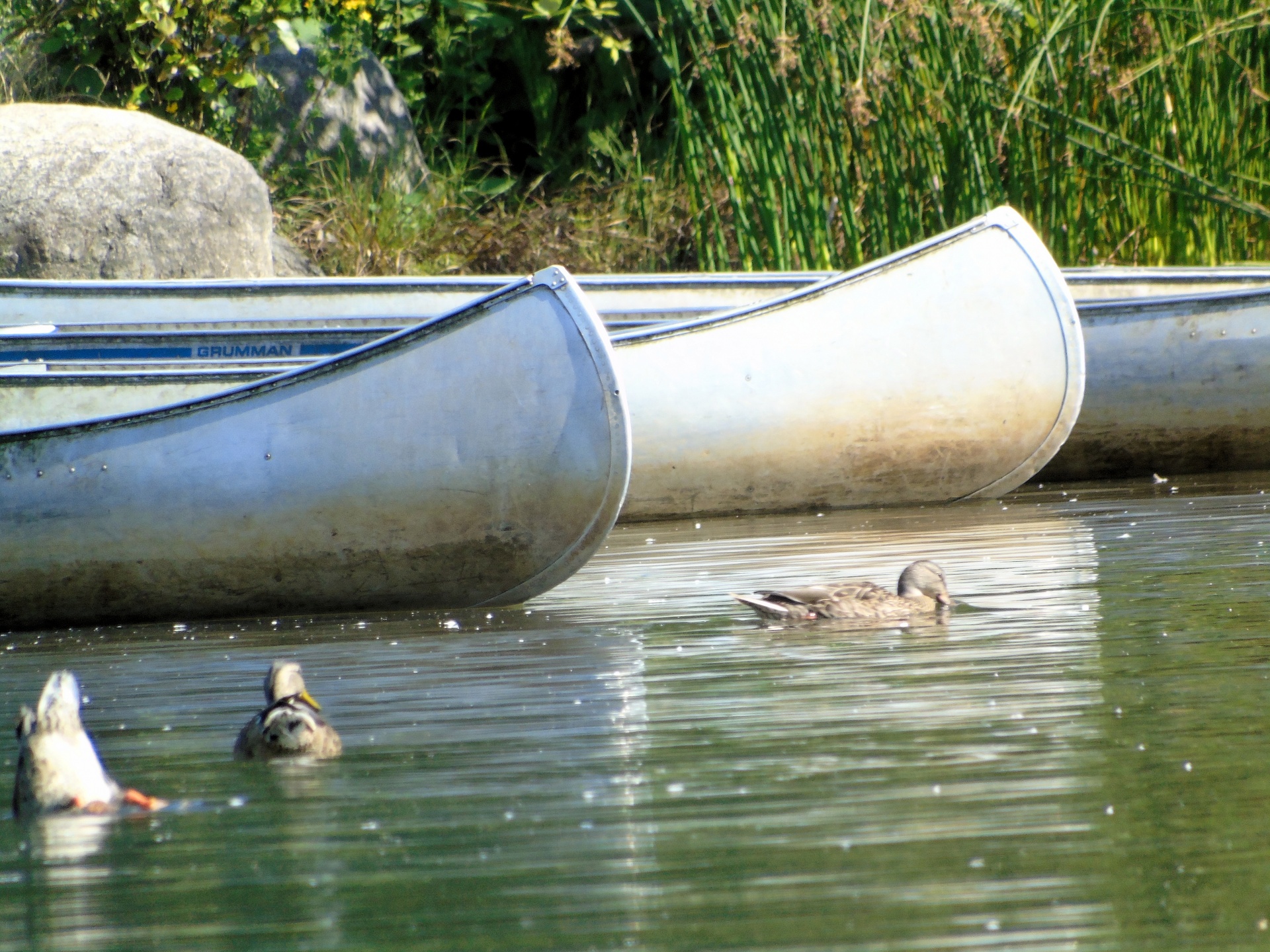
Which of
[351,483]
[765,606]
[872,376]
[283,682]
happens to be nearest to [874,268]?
[872,376]

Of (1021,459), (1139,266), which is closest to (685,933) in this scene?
(1021,459)

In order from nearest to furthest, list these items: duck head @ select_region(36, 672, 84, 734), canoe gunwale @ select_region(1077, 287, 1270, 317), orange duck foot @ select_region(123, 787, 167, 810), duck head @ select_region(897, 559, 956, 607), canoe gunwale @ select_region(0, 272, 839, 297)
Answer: orange duck foot @ select_region(123, 787, 167, 810), duck head @ select_region(36, 672, 84, 734), duck head @ select_region(897, 559, 956, 607), canoe gunwale @ select_region(1077, 287, 1270, 317), canoe gunwale @ select_region(0, 272, 839, 297)

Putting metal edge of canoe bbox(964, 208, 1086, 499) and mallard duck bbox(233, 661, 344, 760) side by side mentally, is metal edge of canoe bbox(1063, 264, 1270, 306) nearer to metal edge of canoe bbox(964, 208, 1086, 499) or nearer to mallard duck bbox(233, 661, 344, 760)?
metal edge of canoe bbox(964, 208, 1086, 499)

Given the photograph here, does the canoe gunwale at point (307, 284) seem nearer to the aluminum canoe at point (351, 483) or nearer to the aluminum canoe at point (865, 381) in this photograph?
the aluminum canoe at point (865, 381)

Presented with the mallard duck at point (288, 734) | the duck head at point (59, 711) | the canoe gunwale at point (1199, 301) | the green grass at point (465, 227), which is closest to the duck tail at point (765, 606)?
the mallard duck at point (288, 734)

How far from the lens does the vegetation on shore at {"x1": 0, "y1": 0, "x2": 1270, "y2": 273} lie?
30.3 feet

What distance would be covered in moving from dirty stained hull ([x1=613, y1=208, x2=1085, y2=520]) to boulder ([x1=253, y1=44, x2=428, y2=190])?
5.56 meters

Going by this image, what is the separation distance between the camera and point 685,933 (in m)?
2.43

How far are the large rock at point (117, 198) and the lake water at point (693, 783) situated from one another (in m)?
6.07

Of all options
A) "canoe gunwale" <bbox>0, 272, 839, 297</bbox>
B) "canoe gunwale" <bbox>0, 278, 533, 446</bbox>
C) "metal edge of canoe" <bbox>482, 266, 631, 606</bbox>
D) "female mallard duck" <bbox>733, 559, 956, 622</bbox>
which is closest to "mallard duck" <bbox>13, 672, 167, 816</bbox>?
"female mallard duck" <bbox>733, 559, 956, 622</bbox>

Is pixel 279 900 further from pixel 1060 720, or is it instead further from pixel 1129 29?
pixel 1129 29

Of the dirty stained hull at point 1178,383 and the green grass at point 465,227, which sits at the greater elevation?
the green grass at point 465,227

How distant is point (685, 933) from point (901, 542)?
4488mm

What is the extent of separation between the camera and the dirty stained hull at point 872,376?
7.96 m
